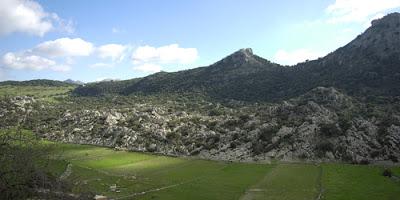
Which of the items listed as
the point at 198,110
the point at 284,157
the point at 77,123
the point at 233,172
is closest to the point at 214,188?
the point at 233,172

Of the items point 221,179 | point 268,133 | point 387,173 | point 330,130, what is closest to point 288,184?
point 221,179

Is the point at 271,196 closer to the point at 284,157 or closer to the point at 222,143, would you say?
the point at 284,157

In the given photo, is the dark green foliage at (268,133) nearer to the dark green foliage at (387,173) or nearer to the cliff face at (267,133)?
the cliff face at (267,133)

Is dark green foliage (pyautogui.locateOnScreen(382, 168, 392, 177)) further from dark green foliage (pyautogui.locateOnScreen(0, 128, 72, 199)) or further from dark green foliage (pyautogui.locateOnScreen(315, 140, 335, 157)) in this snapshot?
dark green foliage (pyautogui.locateOnScreen(0, 128, 72, 199))

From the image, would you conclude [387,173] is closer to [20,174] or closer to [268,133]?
[268,133]

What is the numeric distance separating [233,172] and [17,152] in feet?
168

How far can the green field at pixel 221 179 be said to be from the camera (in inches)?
2472

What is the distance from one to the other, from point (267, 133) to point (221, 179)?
37175 mm

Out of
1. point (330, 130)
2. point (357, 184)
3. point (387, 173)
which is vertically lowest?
point (357, 184)

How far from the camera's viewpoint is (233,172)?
Result: 84.4 meters

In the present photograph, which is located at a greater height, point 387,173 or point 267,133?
point 267,133

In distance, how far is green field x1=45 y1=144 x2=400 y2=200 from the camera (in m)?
62.8

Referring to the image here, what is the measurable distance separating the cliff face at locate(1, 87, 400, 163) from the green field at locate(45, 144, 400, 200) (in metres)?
8.99

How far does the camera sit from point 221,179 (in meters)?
76.9
